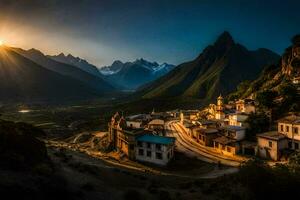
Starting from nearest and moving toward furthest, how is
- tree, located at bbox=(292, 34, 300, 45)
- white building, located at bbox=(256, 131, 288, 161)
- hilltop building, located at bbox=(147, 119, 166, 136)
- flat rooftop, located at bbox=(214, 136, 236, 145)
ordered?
white building, located at bbox=(256, 131, 288, 161)
flat rooftop, located at bbox=(214, 136, 236, 145)
hilltop building, located at bbox=(147, 119, 166, 136)
tree, located at bbox=(292, 34, 300, 45)

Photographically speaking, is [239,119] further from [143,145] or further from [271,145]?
[143,145]

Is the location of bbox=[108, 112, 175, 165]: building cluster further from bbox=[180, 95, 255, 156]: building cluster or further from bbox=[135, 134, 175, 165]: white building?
bbox=[180, 95, 255, 156]: building cluster

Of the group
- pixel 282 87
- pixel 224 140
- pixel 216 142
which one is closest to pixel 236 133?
pixel 224 140

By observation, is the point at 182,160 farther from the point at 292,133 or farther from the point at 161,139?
the point at 292,133

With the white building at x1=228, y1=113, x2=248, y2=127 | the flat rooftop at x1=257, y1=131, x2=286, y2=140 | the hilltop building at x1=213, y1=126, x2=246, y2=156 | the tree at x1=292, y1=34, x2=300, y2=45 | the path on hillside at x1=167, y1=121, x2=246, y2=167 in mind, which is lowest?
the path on hillside at x1=167, y1=121, x2=246, y2=167

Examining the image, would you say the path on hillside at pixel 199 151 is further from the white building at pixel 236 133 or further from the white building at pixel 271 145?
the white building at pixel 236 133

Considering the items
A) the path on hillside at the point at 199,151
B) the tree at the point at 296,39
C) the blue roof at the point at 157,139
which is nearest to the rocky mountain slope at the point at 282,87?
the tree at the point at 296,39

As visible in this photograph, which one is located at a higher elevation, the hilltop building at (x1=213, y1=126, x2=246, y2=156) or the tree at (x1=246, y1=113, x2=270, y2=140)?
the tree at (x1=246, y1=113, x2=270, y2=140)

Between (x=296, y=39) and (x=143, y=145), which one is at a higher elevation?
(x=296, y=39)

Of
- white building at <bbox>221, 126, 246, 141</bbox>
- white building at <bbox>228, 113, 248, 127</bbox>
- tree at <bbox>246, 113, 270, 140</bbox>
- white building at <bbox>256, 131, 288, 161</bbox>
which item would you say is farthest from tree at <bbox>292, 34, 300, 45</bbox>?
white building at <bbox>256, 131, 288, 161</bbox>

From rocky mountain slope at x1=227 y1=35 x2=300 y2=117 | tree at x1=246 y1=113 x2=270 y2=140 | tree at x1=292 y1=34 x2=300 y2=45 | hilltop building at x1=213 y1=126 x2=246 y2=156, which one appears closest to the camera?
hilltop building at x1=213 y1=126 x2=246 y2=156
